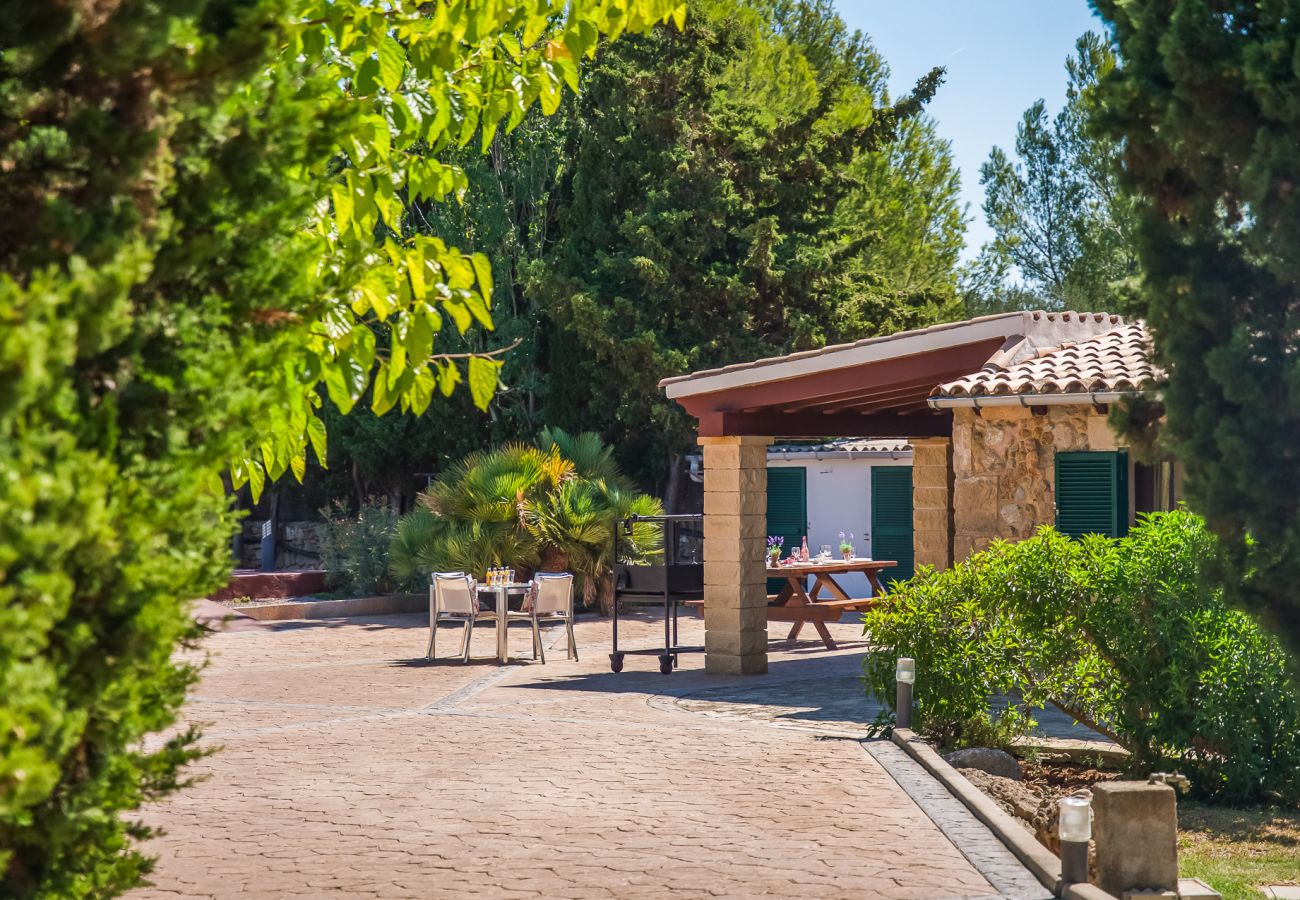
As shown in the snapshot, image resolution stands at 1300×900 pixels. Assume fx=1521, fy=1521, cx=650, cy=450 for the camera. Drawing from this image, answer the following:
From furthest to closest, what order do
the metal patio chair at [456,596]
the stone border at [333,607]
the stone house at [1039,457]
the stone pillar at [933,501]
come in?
the stone border at [333,607] → the stone pillar at [933,501] → the metal patio chair at [456,596] → the stone house at [1039,457]

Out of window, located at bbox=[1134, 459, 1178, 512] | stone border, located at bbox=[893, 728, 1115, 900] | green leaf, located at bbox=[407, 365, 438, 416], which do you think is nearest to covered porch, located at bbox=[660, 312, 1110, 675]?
window, located at bbox=[1134, 459, 1178, 512]

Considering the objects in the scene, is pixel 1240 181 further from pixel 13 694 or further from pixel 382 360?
pixel 13 694

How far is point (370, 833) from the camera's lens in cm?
772

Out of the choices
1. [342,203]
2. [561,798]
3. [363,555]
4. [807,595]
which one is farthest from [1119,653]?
[363,555]

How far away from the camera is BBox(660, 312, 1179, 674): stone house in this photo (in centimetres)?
1385

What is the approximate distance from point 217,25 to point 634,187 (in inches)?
941

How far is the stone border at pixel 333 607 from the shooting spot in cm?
2341

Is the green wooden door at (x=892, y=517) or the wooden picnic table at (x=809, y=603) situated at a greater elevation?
the green wooden door at (x=892, y=517)

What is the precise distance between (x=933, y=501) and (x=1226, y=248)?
38.7 ft

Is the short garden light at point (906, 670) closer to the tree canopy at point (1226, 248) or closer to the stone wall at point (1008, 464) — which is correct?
the stone wall at point (1008, 464)

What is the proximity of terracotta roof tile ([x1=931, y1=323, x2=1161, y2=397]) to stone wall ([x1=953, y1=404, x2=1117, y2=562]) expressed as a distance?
1.33 ft

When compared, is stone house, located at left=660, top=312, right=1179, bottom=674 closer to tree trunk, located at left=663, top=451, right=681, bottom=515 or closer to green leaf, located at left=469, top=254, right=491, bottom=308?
green leaf, located at left=469, top=254, right=491, bottom=308

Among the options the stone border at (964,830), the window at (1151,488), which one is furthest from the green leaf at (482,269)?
the window at (1151,488)

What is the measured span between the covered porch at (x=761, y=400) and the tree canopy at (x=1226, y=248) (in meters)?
7.73
